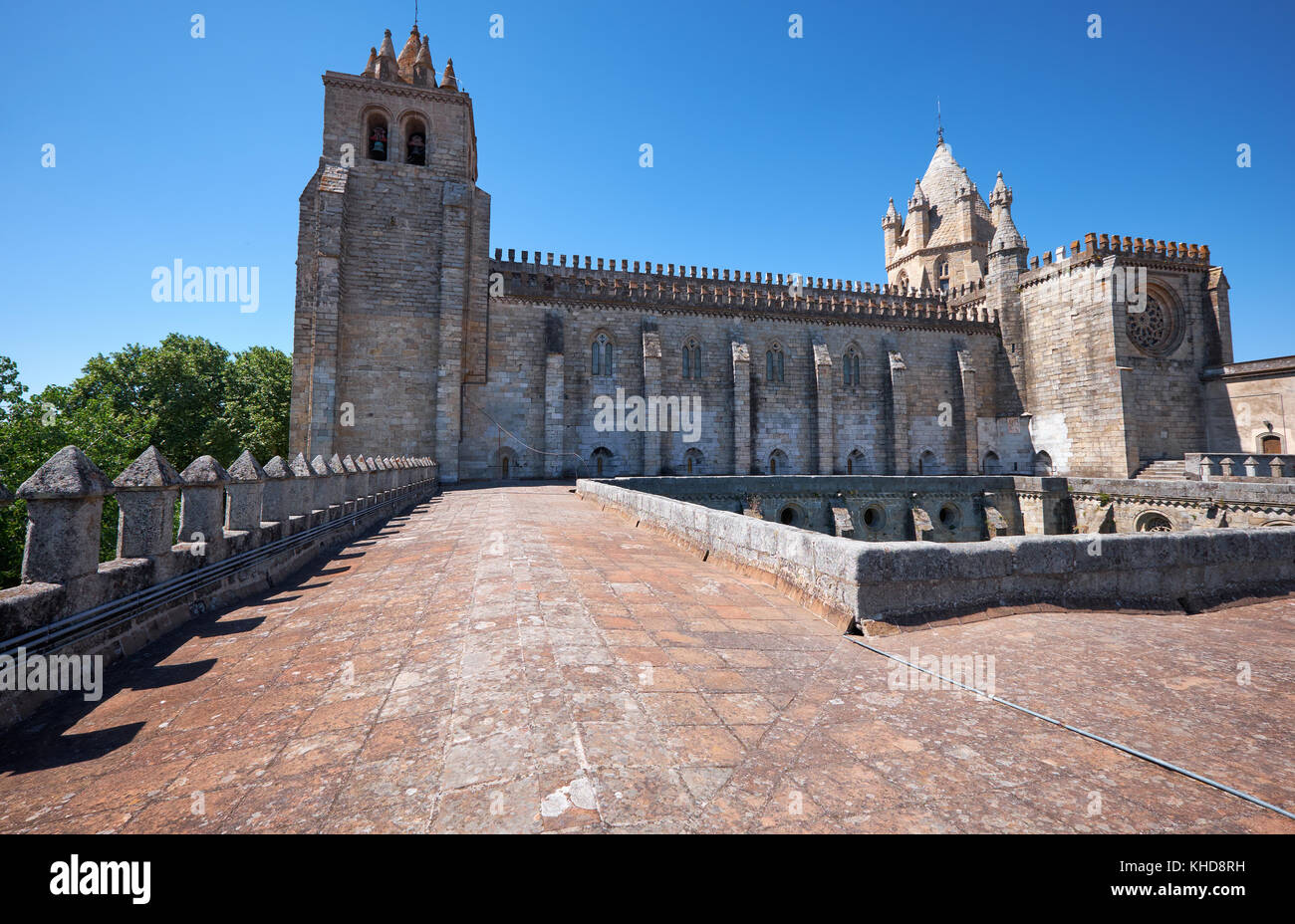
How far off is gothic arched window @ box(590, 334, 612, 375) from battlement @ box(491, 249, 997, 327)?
186 cm

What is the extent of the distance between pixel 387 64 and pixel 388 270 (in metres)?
8.53

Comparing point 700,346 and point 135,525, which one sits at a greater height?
point 700,346

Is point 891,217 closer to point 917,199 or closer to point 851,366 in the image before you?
point 917,199

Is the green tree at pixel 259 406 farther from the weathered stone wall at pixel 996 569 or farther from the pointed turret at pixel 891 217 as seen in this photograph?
the pointed turret at pixel 891 217

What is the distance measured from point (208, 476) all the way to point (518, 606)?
3.63 meters

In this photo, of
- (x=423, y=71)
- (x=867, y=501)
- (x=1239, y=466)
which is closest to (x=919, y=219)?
Answer: (x=1239, y=466)

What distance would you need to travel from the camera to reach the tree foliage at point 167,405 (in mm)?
23938

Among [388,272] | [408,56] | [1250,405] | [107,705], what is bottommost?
[107,705]

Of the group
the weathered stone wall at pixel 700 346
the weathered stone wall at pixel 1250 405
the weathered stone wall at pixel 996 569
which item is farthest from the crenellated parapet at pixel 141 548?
the weathered stone wall at pixel 1250 405

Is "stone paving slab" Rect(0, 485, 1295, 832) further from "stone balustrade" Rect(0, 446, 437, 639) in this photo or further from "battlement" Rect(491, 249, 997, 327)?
"battlement" Rect(491, 249, 997, 327)

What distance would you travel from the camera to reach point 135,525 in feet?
14.9

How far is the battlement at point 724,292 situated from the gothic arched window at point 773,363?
2018 millimetres

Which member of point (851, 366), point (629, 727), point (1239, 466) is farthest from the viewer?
point (851, 366)

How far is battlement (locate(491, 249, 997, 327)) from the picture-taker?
24.7m
